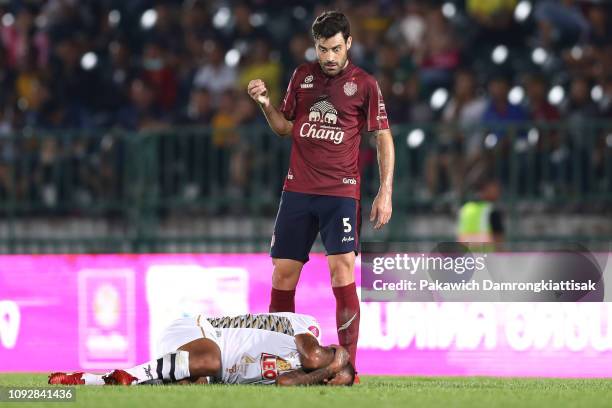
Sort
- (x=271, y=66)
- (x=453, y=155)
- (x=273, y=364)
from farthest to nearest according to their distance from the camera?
1. (x=271, y=66)
2. (x=453, y=155)
3. (x=273, y=364)

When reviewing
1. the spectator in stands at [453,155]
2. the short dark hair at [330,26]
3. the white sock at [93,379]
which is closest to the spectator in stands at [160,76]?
the spectator in stands at [453,155]

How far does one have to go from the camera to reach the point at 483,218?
13320 millimetres

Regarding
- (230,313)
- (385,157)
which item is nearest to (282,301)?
(385,157)

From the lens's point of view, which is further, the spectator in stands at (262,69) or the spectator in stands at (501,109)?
the spectator in stands at (262,69)

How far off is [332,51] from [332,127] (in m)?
0.50

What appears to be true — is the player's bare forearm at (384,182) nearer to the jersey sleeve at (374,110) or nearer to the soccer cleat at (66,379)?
the jersey sleeve at (374,110)

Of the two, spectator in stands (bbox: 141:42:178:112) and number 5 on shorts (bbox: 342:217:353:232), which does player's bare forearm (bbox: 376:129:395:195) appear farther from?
spectator in stands (bbox: 141:42:178:112)

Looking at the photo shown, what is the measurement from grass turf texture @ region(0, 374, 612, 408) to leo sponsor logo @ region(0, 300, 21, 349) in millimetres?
2091

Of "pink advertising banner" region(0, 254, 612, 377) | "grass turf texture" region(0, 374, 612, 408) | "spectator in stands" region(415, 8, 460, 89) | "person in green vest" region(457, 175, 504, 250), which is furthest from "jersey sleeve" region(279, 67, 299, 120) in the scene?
"spectator in stands" region(415, 8, 460, 89)

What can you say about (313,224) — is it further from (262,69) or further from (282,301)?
(262,69)

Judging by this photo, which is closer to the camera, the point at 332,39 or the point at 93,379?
the point at 93,379

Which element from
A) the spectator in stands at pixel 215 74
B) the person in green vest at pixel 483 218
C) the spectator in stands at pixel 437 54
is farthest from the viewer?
the spectator in stands at pixel 215 74

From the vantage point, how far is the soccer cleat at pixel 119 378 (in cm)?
845

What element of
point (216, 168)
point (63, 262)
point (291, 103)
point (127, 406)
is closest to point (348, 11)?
point (216, 168)
